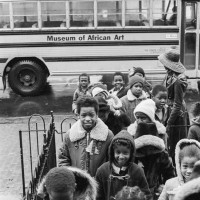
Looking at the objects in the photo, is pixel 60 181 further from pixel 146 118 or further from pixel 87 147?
pixel 146 118

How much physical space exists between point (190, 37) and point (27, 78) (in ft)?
14.9

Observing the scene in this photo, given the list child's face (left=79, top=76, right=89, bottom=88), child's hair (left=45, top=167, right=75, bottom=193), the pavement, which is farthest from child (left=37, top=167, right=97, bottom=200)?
child's face (left=79, top=76, right=89, bottom=88)

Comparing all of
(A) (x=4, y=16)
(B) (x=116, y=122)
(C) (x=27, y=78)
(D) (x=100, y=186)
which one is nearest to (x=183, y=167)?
(D) (x=100, y=186)

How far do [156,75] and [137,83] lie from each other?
20.7 ft

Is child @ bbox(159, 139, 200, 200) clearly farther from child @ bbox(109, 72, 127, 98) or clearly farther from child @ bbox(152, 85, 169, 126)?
child @ bbox(109, 72, 127, 98)

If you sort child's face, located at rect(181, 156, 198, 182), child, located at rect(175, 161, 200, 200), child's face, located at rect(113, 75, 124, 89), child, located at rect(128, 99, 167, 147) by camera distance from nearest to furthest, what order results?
1. child, located at rect(175, 161, 200, 200)
2. child's face, located at rect(181, 156, 198, 182)
3. child, located at rect(128, 99, 167, 147)
4. child's face, located at rect(113, 75, 124, 89)

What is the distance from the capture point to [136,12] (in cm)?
1219

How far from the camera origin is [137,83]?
20.9 ft

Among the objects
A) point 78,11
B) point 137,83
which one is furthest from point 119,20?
point 137,83

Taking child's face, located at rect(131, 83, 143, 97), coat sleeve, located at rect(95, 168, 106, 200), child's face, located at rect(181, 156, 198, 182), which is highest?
child's face, located at rect(131, 83, 143, 97)

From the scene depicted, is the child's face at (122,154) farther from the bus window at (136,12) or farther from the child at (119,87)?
the bus window at (136,12)

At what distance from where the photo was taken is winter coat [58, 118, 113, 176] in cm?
459

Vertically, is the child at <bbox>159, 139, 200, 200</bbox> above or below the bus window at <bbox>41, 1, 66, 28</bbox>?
below

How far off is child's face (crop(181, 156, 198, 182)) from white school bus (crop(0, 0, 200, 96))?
8631 mm
